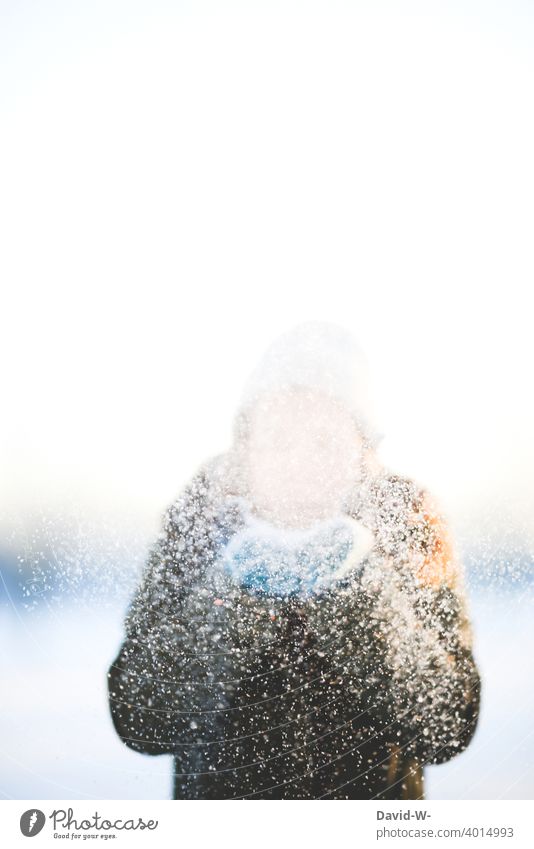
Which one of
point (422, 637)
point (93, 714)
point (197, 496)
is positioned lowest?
point (93, 714)

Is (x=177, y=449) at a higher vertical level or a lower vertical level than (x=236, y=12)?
lower

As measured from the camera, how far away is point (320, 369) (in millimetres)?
964

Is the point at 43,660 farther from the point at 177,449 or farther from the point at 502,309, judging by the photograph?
A: the point at 502,309

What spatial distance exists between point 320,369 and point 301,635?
372 millimetres

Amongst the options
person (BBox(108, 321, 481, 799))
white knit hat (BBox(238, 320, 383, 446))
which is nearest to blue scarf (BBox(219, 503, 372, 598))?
person (BBox(108, 321, 481, 799))

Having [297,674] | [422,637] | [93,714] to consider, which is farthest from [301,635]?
[93,714]

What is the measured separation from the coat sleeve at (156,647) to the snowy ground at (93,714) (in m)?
0.02

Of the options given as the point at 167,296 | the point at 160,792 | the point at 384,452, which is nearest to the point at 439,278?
the point at 384,452

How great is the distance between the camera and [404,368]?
972 millimetres

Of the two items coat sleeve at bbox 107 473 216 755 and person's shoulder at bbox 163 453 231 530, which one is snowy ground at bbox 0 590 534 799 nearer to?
coat sleeve at bbox 107 473 216 755

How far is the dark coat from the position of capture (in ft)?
3.06

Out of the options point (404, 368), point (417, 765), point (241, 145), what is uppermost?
point (241, 145)

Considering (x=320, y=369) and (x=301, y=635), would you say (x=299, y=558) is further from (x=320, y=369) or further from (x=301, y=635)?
(x=320, y=369)

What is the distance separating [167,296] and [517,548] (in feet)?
2.02
